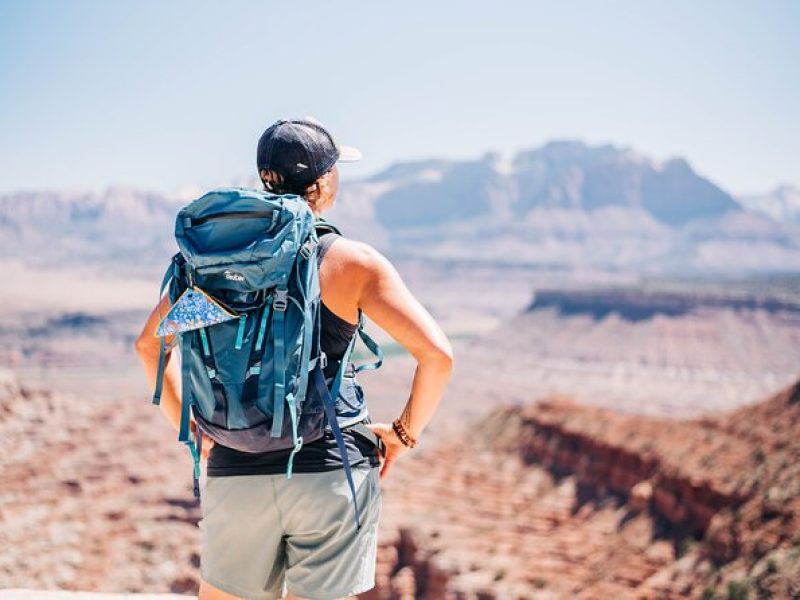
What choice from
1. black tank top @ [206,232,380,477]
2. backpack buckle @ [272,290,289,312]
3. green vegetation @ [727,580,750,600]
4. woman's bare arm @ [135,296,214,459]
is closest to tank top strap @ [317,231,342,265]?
black tank top @ [206,232,380,477]

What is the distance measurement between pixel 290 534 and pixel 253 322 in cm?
68

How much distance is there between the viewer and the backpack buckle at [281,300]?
7.65 ft

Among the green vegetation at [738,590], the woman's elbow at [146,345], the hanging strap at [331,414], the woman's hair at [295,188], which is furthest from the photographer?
the green vegetation at [738,590]

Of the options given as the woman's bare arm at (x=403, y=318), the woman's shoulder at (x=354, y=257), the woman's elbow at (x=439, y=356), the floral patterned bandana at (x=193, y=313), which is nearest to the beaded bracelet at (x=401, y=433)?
the woman's bare arm at (x=403, y=318)

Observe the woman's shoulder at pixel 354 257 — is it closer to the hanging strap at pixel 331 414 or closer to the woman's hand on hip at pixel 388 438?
the hanging strap at pixel 331 414

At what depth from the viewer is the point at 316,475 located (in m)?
2.46

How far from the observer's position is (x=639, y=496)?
20.7m

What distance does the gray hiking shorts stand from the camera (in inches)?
96.8

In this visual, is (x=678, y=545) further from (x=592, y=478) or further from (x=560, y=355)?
(x=560, y=355)

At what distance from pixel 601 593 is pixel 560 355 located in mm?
76983

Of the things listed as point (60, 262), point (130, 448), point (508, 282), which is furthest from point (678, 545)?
point (60, 262)

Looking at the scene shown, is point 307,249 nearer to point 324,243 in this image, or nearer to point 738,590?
point 324,243

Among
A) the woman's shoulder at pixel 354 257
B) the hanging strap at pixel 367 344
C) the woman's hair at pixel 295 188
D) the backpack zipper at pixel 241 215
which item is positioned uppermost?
the woman's hair at pixel 295 188

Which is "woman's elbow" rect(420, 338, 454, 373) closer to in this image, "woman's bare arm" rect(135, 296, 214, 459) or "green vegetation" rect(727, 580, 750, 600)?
"woman's bare arm" rect(135, 296, 214, 459)
